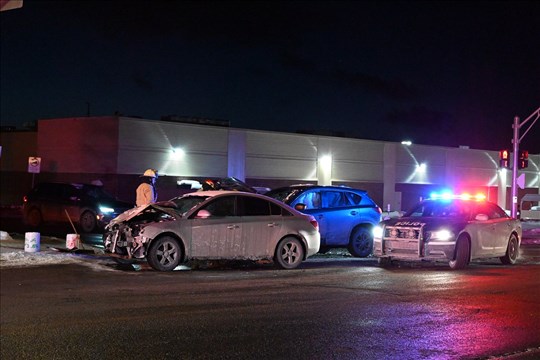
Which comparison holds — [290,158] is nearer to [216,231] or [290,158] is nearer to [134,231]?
[216,231]

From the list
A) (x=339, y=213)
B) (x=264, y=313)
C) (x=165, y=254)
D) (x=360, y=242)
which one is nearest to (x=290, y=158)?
(x=360, y=242)

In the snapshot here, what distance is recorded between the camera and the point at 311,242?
13547mm

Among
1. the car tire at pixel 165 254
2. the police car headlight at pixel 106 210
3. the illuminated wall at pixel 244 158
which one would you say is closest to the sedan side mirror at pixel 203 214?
the car tire at pixel 165 254

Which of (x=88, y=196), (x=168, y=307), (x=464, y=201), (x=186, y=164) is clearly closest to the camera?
(x=168, y=307)

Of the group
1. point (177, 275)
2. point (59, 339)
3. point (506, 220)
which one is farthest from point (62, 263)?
point (506, 220)

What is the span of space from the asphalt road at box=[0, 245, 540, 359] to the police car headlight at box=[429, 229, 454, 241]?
0.75m

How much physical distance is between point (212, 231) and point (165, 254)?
103 cm

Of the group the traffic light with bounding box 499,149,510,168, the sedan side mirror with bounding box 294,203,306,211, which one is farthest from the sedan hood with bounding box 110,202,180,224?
the traffic light with bounding box 499,149,510,168

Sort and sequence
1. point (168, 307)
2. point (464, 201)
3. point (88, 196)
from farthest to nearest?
point (88, 196)
point (464, 201)
point (168, 307)

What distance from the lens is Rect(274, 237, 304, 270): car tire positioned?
13.1 metres

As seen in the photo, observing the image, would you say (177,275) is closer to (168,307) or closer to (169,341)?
(168,307)

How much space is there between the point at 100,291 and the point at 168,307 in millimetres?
1745

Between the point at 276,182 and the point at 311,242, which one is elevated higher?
the point at 276,182

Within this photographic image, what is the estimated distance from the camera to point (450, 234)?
1335 cm
